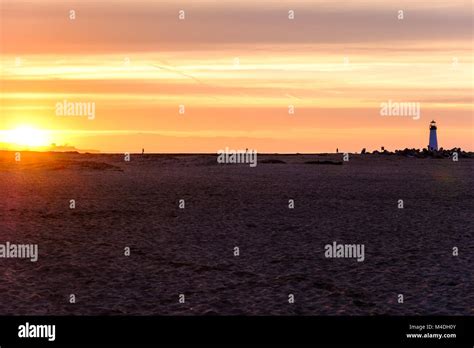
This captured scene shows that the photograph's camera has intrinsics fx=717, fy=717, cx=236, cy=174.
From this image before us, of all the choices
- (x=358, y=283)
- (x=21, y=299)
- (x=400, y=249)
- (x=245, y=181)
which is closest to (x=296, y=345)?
(x=358, y=283)

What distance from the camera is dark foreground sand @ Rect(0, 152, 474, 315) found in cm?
1385

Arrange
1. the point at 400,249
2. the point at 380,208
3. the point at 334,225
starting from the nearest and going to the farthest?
1. the point at 400,249
2. the point at 334,225
3. the point at 380,208

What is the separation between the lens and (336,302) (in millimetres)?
13859

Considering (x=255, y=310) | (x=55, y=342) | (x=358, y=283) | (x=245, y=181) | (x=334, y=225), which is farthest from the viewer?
(x=245, y=181)

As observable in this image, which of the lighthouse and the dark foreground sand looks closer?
the dark foreground sand

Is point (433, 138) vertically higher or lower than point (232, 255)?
higher

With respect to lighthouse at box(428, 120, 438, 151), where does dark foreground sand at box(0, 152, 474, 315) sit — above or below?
below

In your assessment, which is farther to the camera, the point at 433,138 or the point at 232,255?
the point at 433,138

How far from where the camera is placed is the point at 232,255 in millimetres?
19016

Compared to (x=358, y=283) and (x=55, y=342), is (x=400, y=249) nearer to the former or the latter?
(x=358, y=283)

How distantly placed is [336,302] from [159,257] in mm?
6217

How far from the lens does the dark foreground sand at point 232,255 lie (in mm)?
13852

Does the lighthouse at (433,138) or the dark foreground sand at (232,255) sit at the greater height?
the lighthouse at (433,138)

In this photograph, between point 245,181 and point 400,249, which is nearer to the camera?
point 400,249
